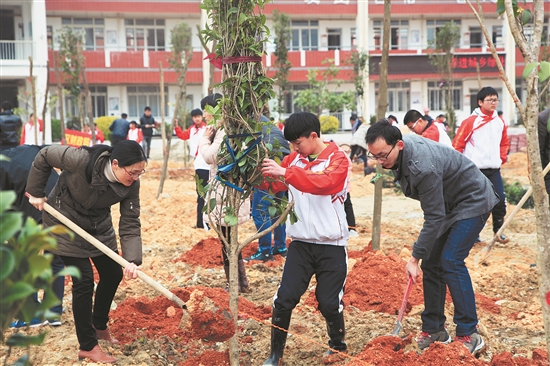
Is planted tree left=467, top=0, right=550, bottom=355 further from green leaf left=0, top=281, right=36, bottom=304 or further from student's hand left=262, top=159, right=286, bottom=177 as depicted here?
green leaf left=0, top=281, right=36, bottom=304

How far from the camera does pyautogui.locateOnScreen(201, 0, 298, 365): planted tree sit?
4.12 metres

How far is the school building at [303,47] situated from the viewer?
35750 mm

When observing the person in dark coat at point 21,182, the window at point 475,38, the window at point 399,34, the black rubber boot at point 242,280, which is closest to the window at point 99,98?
the window at point 399,34

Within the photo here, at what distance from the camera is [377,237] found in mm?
7453

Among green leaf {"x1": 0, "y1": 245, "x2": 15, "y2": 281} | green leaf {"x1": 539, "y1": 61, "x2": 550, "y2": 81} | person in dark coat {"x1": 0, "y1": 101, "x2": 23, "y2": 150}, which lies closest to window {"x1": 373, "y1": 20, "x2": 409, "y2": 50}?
person in dark coat {"x1": 0, "y1": 101, "x2": 23, "y2": 150}

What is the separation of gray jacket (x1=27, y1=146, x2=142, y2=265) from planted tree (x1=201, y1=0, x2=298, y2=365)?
739 mm

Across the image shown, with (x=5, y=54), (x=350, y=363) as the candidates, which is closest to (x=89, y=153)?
(x=350, y=363)

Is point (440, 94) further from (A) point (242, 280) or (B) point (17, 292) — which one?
(B) point (17, 292)

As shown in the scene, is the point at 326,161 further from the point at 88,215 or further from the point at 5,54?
the point at 5,54

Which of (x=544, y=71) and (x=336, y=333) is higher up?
(x=544, y=71)

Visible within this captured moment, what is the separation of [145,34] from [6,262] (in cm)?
3787

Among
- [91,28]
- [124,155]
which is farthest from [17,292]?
[91,28]

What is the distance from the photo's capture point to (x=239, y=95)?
416 cm

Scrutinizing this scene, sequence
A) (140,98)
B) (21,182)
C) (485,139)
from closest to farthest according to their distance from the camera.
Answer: (21,182), (485,139), (140,98)
